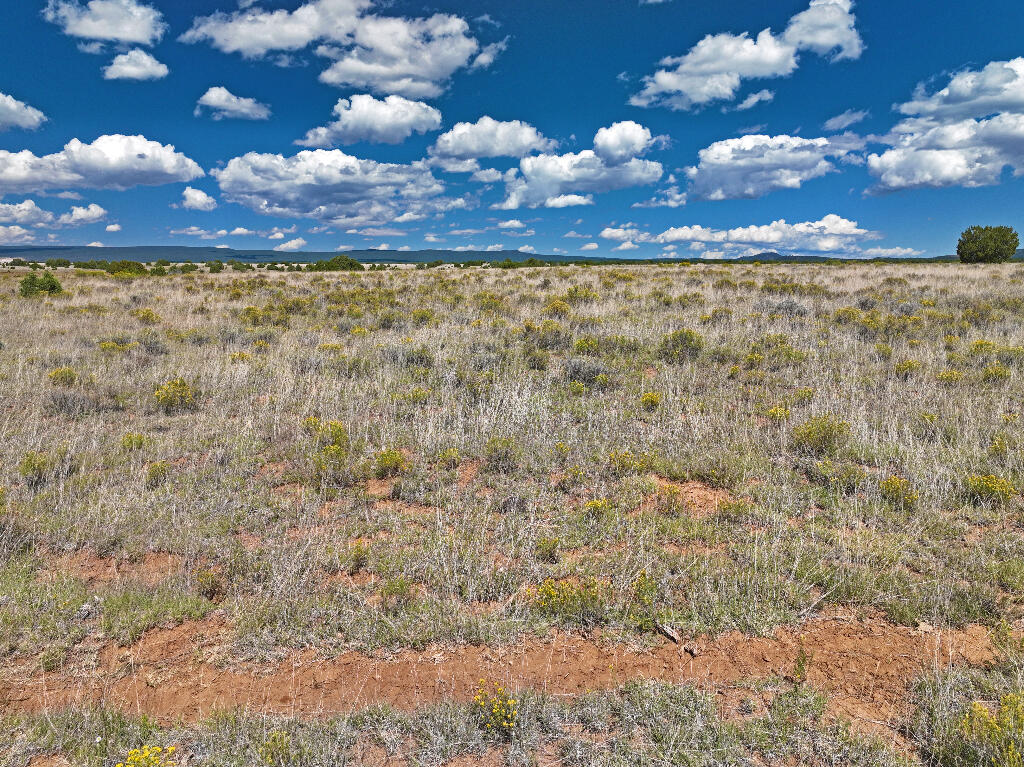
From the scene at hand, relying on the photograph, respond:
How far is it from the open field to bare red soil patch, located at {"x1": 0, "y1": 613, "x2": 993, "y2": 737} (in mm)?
22

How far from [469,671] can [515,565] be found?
1114 millimetres

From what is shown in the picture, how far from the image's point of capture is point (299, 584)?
414 cm

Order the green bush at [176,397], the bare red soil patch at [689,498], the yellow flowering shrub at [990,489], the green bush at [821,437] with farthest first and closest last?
the green bush at [176,397] → the green bush at [821,437] → the bare red soil patch at [689,498] → the yellow flowering shrub at [990,489]

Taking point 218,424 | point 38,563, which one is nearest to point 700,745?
point 38,563

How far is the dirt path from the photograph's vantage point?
10.6 feet

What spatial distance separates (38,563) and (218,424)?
3164 millimetres

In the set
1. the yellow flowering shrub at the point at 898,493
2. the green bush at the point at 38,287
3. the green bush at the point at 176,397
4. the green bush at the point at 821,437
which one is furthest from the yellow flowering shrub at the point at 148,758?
the green bush at the point at 38,287

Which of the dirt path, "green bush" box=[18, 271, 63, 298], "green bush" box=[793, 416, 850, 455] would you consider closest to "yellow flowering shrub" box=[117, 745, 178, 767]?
the dirt path

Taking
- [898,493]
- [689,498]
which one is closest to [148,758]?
[689,498]

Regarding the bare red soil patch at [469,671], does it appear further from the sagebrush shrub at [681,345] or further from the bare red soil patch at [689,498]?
the sagebrush shrub at [681,345]

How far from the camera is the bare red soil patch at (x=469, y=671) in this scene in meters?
3.22

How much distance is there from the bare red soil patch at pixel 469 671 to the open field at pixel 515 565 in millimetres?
22

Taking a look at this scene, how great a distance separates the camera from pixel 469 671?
346 centimetres

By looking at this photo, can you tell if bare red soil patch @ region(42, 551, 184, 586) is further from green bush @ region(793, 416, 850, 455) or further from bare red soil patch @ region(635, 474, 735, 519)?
green bush @ region(793, 416, 850, 455)
